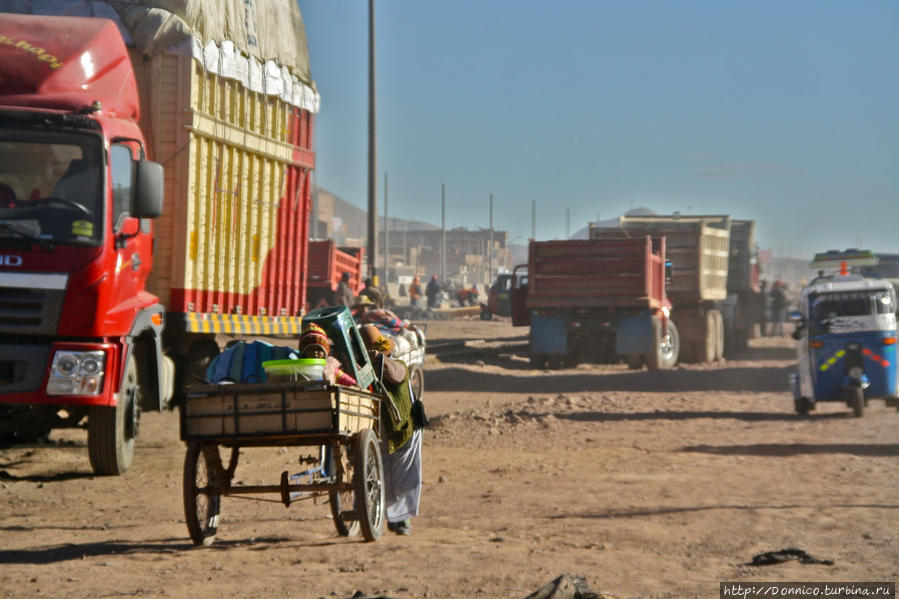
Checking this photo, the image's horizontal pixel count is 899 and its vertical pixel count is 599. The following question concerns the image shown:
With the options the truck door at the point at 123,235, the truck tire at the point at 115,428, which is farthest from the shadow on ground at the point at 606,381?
the truck door at the point at 123,235

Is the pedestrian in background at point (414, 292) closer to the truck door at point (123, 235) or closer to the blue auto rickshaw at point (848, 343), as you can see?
the blue auto rickshaw at point (848, 343)

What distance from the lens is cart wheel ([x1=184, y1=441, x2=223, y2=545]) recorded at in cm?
732

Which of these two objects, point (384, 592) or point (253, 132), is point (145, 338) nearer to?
point (253, 132)

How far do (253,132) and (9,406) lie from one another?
5.41 m

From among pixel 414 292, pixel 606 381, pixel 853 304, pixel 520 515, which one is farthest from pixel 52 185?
pixel 414 292

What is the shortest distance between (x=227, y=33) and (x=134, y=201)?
15.2 ft

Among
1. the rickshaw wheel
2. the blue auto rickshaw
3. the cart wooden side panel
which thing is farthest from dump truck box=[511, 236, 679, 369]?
the cart wooden side panel

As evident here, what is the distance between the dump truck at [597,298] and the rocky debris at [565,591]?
17749 millimetres

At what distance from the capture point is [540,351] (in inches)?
963

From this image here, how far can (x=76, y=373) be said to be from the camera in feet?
32.1

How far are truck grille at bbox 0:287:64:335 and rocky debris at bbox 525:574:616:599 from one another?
530 cm

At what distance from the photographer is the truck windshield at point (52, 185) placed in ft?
31.9

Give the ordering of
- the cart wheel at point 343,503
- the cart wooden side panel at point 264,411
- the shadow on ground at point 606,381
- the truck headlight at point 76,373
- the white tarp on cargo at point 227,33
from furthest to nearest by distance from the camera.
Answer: the shadow on ground at point 606,381, the white tarp on cargo at point 227,33, the truck headlight at point 76,373, the cart wheel at point 343,503, the cart wooden side panel at point 264,411

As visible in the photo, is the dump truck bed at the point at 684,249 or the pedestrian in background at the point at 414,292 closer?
the dump truck bed at the point at 684,249
